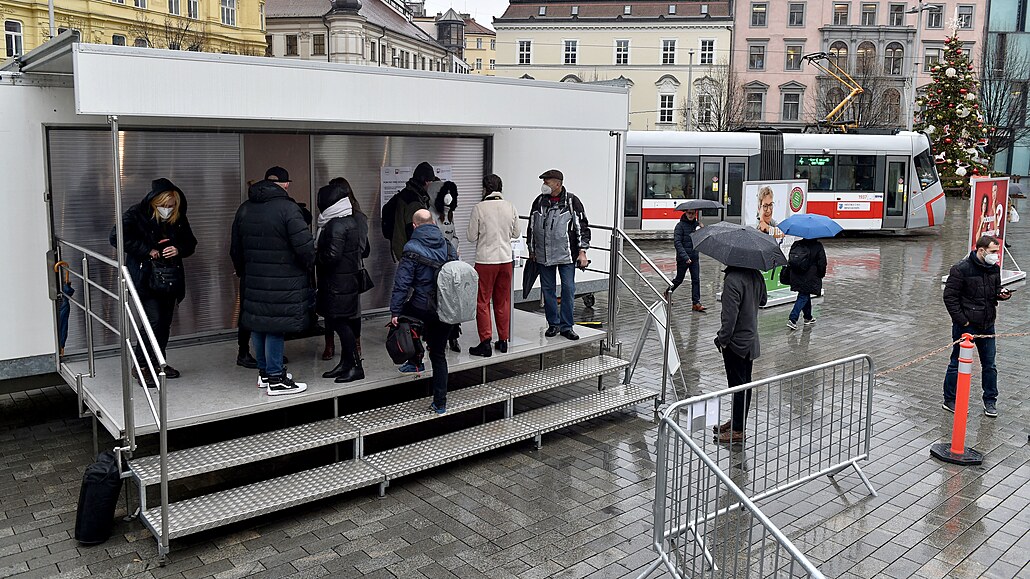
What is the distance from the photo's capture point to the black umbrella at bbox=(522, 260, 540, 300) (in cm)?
999

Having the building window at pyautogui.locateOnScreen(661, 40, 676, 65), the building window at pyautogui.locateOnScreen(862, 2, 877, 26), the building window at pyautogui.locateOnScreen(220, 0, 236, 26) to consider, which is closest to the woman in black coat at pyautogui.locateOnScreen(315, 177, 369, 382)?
the building window at pyautogui.locateOnScreen(220, 0, 236, 26)

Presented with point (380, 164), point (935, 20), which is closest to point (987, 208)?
point (380, 164)

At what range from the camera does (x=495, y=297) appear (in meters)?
8.46

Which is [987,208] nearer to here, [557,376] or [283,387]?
[557,376]

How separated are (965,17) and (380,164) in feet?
239

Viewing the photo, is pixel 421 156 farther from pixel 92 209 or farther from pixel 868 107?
pixel 868 107

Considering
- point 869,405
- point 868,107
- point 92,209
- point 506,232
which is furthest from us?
point 868,107

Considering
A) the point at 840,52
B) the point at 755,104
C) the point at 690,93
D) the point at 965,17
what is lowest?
the point at 755,104

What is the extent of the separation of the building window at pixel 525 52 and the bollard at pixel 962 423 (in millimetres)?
77610

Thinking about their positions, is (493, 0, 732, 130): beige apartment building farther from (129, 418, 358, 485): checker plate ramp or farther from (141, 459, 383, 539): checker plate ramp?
(141, 459, 383, 539): checker plate ramp

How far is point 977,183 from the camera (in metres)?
14.8

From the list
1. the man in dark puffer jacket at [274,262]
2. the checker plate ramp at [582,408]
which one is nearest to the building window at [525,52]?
the checker plate ramp at [582,408]

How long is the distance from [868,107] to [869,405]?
55.6 meters

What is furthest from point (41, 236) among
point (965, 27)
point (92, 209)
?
point (965, 27)
